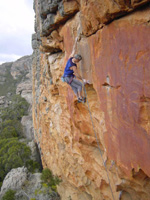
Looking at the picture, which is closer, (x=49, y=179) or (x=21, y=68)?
(x=49, y=179)

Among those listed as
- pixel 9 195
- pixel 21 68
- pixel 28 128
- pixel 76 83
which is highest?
pixel 21 68

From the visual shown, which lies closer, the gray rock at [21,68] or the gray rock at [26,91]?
the gray rock at [26,91]

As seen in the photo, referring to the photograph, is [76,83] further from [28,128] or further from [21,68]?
[21,68]

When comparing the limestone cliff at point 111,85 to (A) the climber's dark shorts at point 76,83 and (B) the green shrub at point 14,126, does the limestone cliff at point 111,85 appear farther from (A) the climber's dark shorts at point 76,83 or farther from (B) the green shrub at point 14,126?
(B) the green shrub at point 14,126

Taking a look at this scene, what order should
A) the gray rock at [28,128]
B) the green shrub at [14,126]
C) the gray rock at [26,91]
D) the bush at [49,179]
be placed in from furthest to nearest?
the gray rock at [26,91] → the green shrub at [14,126] → the gray rock at [28,128] → the bush at [49,179]

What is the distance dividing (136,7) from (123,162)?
342 centimetres

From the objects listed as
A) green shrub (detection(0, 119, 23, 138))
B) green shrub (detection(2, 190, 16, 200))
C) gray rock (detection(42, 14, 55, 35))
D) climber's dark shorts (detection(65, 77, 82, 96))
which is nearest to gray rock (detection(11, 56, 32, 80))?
green shrub (detection(0, 119, 23, 138))

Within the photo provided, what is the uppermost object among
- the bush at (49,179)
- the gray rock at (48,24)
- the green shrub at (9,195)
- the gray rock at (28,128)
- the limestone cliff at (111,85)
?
the gray rock at (48,24)

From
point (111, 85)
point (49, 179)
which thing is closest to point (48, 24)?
point (111, 85)

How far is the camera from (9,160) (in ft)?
46.6

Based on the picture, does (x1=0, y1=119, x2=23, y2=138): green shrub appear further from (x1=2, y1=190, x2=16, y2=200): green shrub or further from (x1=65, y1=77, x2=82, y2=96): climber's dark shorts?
(x1=65, y1=77, x2=82, y2=96): climber's dark shorts

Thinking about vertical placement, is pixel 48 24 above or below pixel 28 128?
Answer: above

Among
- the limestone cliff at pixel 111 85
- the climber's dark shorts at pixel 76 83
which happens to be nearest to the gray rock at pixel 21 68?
the limestone cliff at pixel 111 85

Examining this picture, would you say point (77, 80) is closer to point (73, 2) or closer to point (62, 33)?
point (62, 33)
